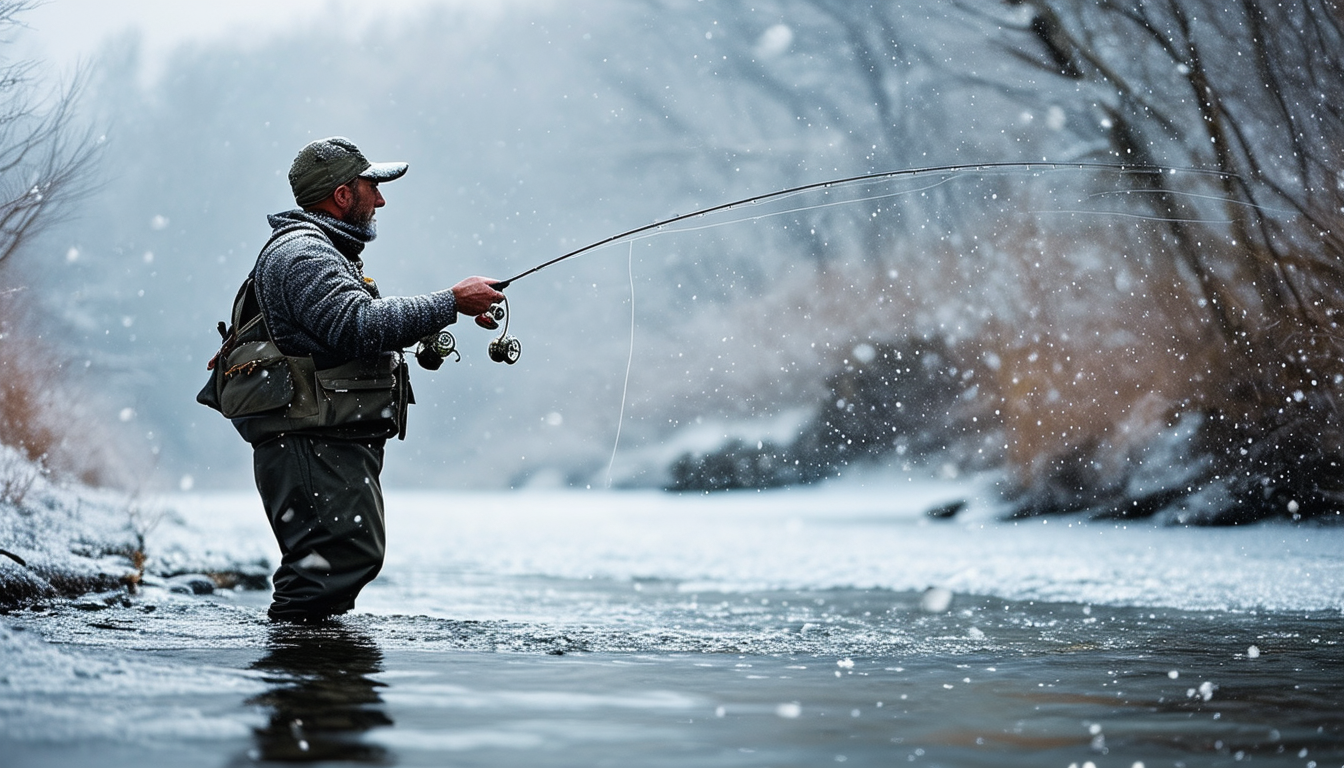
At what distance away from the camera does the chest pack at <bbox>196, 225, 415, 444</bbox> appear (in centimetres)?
354

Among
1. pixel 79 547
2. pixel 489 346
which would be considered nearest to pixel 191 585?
pixel 79 547

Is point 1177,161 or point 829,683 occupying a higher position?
point 1177,161

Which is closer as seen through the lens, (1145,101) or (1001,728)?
(1001,728)

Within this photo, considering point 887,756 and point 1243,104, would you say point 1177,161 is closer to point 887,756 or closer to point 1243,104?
point 1243,104

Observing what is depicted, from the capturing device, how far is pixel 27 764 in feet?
5.64

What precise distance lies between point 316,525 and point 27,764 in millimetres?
1880

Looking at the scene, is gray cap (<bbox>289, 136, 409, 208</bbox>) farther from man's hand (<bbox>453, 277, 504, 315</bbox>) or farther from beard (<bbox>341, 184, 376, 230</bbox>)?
man's hand (<bbox>453, 277, 504, 315</bbox>)

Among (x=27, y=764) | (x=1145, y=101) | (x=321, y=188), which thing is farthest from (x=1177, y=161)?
(x=27, y=764)

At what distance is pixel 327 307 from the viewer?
344 cm

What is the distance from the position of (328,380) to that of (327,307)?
0.23 metres

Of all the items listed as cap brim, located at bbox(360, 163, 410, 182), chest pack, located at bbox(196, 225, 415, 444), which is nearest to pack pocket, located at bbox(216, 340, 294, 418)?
chest pack, located at bbox(196, 225, 415, 444)

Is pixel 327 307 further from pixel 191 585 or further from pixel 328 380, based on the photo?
pixel 191 585

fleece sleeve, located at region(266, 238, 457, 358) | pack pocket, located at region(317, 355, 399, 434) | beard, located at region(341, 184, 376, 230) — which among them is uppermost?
beard, located at region(341, 184, 376, 230)

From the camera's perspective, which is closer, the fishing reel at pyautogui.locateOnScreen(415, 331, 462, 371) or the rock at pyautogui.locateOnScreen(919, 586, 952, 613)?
the fishing reel at pyautogui.locateOnScreen(415, 331, 462, 371)
